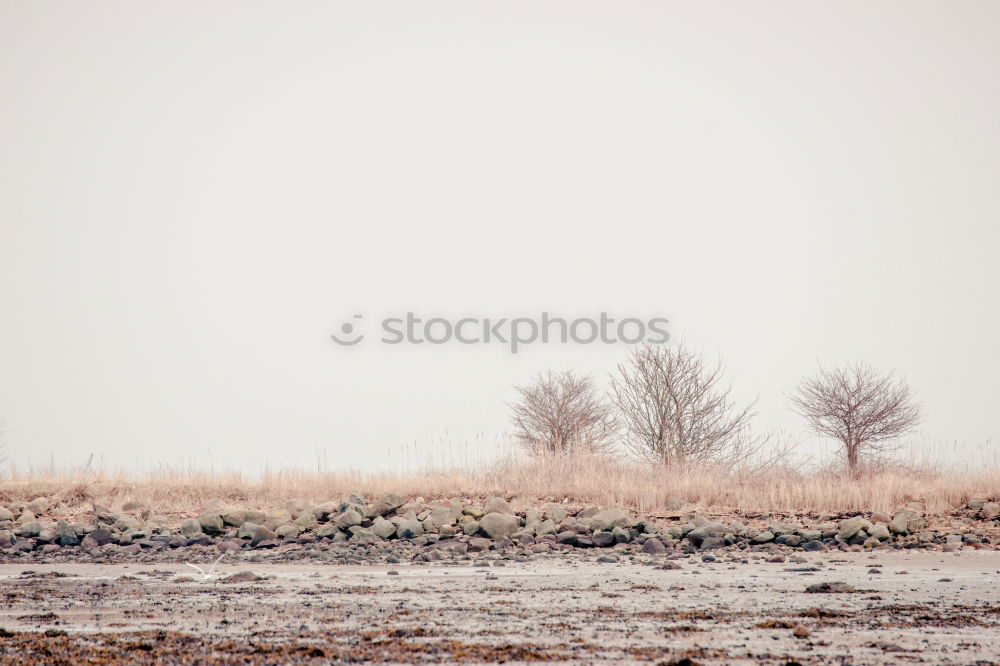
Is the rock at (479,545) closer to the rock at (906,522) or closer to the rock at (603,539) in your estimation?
the rock at (603,539)

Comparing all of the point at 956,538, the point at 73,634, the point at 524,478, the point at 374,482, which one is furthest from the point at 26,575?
the point at 956,538

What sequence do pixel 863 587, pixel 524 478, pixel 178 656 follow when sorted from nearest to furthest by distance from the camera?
pixel 178 656
pixel 863 587
pixel 524 478

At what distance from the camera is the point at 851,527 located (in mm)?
15359

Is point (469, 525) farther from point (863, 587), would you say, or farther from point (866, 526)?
point (863, 587)

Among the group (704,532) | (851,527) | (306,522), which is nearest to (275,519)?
(306,522)

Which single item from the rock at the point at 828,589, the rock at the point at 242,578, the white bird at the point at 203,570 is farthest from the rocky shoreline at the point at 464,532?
the rock at the point at 828,589

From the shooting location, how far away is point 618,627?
7910mm

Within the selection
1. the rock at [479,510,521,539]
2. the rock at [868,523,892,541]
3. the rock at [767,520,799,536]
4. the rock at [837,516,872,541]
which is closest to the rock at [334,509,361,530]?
the rock at [479,510,521,539]

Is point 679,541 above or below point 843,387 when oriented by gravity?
below

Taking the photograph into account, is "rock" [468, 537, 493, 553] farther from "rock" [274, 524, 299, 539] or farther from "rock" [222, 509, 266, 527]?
"rock" [222, 509, 266, 527]

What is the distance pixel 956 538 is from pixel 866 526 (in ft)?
4.29

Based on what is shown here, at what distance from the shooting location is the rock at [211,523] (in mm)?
17000

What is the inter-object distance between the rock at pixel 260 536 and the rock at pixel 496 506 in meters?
3.77

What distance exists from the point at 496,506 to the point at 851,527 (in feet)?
19.6
